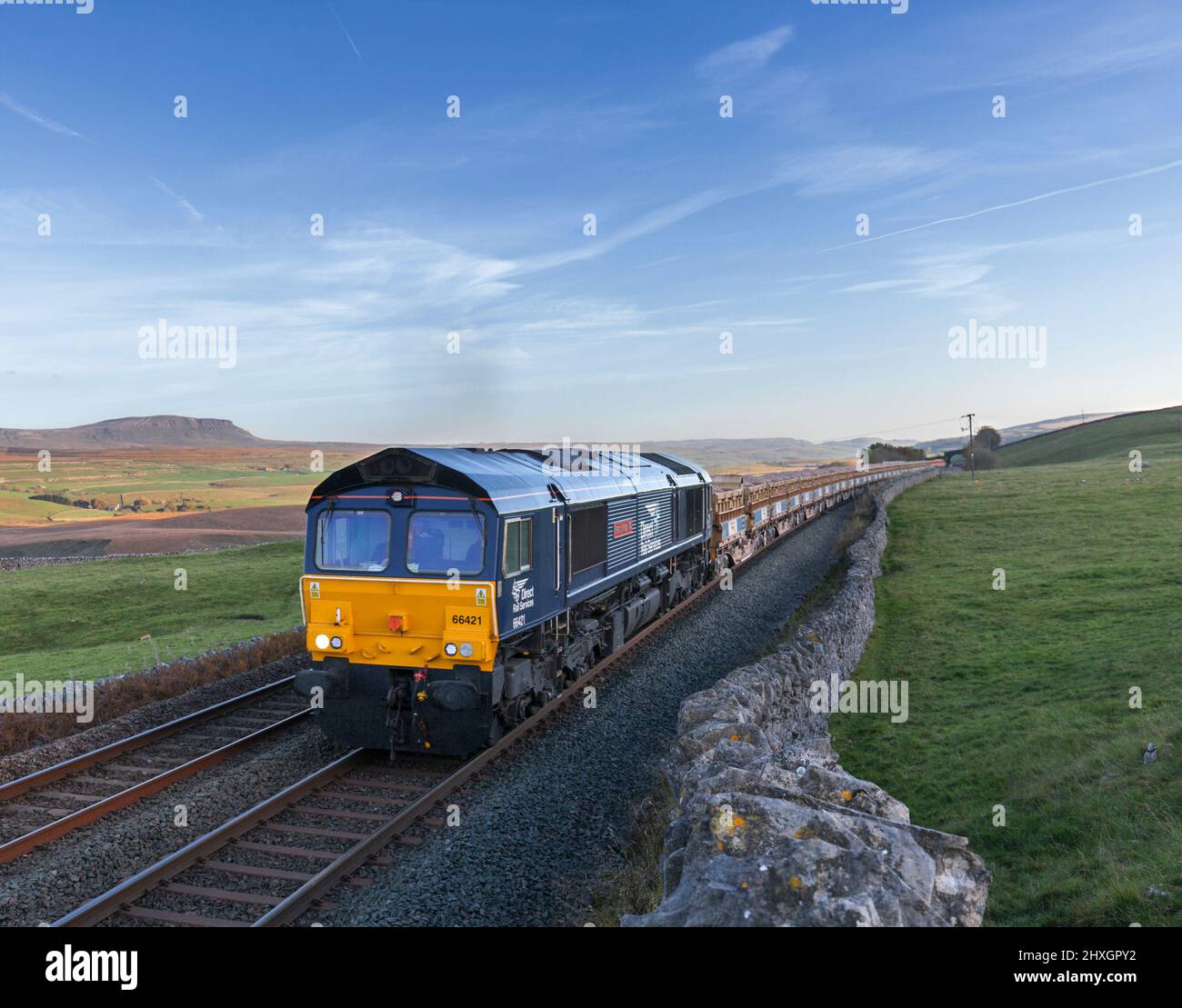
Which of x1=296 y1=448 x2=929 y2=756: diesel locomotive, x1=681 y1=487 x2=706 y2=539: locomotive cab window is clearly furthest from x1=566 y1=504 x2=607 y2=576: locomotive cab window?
x1=681 y1=487 x2=706 y2=539: locomotive cab window

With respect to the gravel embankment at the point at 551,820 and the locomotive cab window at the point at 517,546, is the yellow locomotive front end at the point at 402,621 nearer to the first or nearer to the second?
the locomotive cab window at the point at 517,546

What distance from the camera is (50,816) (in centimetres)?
1002

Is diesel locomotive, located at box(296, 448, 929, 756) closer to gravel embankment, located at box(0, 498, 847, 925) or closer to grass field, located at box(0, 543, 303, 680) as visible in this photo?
gravel embankment, located at box(0, 498, 847, 925)

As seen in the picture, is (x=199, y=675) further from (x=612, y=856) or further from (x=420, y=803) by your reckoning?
(x=612, y=856)

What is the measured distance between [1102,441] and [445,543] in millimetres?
122479

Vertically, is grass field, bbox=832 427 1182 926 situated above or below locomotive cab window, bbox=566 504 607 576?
below

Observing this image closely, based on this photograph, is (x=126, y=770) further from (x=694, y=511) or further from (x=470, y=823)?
(x=694, y=511)

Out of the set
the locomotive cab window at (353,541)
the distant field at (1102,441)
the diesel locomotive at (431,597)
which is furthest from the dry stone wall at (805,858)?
the distant field at (1102,441)

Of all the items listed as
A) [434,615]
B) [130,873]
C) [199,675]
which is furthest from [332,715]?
[199,675]

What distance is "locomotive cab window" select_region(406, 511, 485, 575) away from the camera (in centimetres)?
1106

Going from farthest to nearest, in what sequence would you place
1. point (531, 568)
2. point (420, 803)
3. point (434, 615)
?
point (531, 568) → point (434, 615) → point (420, 803)

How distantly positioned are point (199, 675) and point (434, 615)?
7763mm

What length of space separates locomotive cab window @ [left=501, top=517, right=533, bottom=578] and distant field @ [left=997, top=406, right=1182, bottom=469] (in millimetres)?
89075
